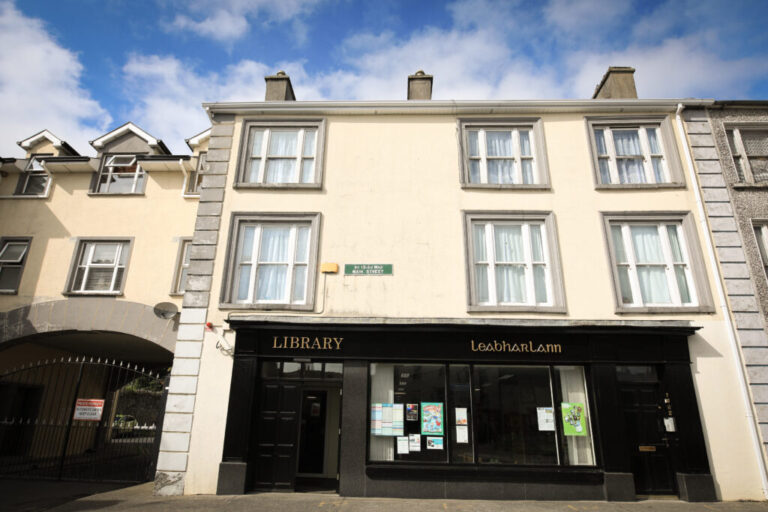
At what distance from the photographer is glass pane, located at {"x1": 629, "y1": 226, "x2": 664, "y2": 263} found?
1030 cm

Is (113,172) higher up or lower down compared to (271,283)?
higher up

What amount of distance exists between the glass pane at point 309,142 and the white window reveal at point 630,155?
7.48m

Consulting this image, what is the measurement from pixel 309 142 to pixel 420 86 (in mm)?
3691

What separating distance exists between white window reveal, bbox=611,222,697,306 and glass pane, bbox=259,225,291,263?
7.92m

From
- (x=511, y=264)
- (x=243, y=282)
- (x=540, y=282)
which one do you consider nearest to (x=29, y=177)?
(x=243, y=282)

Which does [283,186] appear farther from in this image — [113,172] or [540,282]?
[113,172]

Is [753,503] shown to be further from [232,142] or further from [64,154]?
[64,154]

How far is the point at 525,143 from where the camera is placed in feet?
37.6

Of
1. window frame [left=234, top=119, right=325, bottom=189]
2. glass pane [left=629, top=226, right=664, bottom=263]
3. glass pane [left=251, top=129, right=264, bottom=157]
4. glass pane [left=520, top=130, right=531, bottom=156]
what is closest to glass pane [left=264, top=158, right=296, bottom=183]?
window frame [left=234, top=119, right=325, bottom=189]

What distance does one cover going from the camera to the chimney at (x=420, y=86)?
12.4m

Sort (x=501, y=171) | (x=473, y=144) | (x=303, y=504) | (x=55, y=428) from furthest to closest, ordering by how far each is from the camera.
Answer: (x=55, y=428)
(x=473, y=144)
(x=501, y=171)
(x=303, y=504)

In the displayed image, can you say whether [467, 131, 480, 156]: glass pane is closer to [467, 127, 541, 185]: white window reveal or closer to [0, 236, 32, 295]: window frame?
[467, 127, 541, 185]: white window reveal

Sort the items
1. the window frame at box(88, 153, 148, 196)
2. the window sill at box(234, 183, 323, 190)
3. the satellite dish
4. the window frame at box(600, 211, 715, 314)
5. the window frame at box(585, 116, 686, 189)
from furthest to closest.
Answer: the window frame at box(88, 153, 148, 196), the satellite dish, the window sill at box(234, 183, 323, 190), the window frame at box(585, 116, 686, 189), the window frame at box(600, 211, 715, 314)

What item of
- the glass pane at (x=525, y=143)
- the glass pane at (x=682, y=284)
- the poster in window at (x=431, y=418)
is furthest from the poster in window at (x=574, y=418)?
the glass pane at (x=525, y=143)
